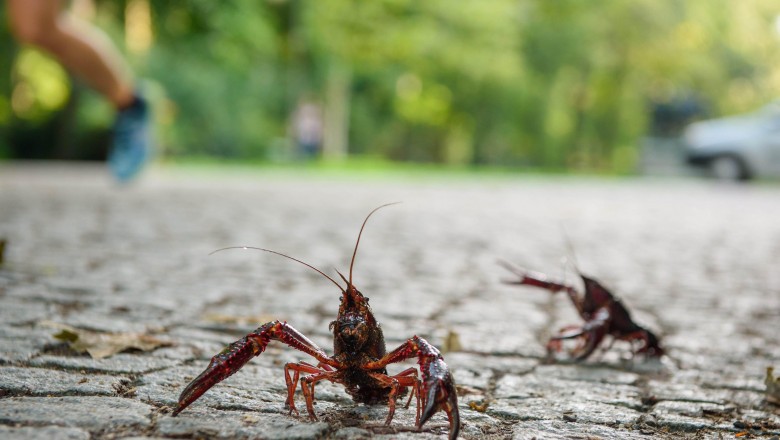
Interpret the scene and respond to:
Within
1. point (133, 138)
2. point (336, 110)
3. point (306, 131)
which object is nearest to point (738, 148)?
point (306, 131)

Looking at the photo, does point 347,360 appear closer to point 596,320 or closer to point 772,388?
point 596,320

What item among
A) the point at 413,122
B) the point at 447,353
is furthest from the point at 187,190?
the point at 413,122

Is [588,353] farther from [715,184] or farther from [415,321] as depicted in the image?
[715,184]

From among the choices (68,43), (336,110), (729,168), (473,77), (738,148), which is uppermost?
(473,77)

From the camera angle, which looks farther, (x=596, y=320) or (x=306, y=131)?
(x=306, y=131)

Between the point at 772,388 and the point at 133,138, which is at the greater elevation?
the point at 133,138

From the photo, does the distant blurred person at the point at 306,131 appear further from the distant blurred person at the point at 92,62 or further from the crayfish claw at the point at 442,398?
the crayfish claw at the point at 442,398
